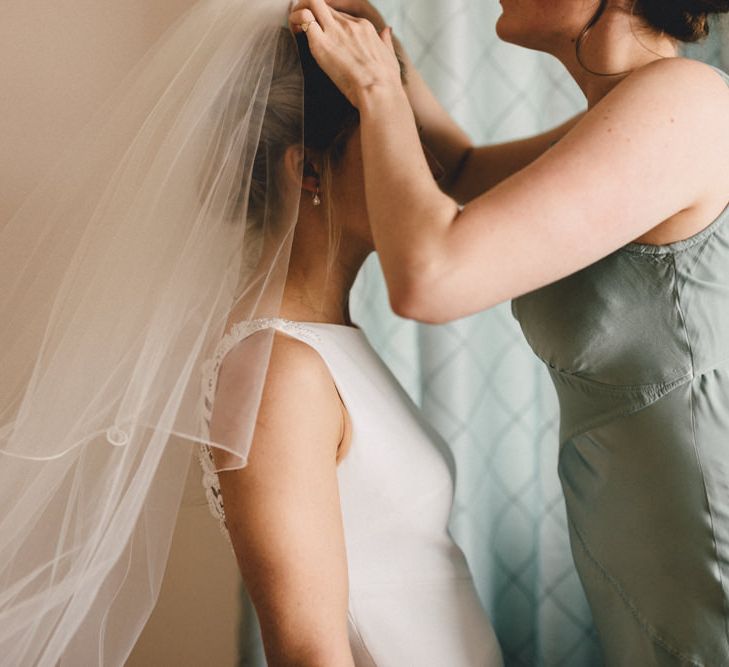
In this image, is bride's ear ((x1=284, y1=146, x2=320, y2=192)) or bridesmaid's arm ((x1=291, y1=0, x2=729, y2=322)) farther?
bride's ear ((x1=284, y1=146, x2=320, y2=192))

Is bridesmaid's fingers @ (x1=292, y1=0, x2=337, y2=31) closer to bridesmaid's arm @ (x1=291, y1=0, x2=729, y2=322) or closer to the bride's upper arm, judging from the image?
bridesmaid's arm @ (x1=291, y1=0, x2=729, y2=322)

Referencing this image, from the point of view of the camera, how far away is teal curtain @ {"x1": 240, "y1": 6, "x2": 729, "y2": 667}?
1.31 meters

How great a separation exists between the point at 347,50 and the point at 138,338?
38 cm

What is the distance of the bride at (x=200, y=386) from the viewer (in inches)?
31.3

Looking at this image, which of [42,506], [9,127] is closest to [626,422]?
[42,506]

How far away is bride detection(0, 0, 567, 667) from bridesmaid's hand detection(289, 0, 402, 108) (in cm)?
5

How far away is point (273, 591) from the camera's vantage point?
785mm

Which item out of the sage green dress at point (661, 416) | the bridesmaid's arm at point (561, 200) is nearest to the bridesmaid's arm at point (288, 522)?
the bridesmaid's arm at point (561, 200)

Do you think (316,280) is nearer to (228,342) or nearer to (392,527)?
(228,342)

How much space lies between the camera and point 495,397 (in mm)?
1355

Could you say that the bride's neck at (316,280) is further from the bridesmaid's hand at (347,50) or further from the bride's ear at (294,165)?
the bridesmaid's hand at (347,50)

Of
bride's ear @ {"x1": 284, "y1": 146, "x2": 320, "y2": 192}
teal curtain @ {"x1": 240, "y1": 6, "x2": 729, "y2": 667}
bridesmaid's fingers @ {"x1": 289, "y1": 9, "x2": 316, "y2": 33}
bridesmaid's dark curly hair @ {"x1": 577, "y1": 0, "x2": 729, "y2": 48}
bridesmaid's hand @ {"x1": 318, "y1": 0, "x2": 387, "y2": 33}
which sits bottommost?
teal curtain @ {"x1": 240, "y1": 6, "x2": 729, "y2": 667}

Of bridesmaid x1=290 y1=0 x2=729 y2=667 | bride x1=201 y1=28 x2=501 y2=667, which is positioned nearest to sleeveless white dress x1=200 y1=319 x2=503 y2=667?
bride x1=201 y1=28 x2=501 y2=667

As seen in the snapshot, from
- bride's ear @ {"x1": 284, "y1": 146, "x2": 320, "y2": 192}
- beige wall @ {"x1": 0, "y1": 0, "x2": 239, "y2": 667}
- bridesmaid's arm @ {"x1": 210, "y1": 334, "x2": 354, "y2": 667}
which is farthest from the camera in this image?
beige wall @ {"x1": 0, "y1": 0, "x2": 239, "y2": 667}
